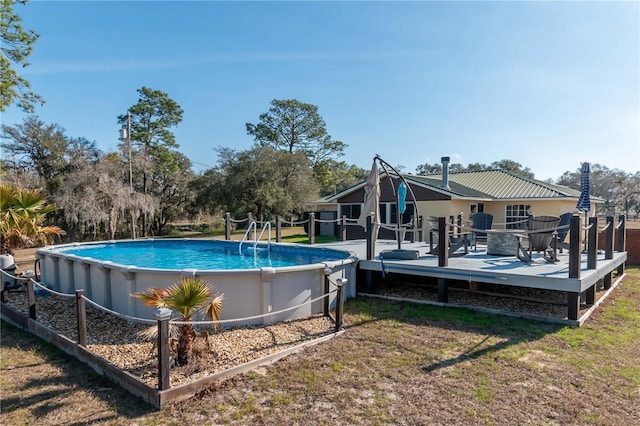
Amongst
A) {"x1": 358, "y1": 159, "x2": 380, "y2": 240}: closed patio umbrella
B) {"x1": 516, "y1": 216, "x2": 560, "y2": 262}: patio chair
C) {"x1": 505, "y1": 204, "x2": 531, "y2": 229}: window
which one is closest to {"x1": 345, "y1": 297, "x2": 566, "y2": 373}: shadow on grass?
{"x1": 358, "y1": 159, "x2": 380, "y2": 240}: closed patio umbrella

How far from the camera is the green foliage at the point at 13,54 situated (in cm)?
1141

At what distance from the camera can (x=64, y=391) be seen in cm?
376

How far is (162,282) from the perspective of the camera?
5680 mm

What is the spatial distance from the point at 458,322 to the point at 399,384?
7.45 ft

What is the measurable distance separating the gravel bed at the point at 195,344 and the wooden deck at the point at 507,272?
199 centimetres

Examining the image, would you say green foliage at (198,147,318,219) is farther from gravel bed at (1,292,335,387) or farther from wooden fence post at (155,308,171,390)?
wooden fence post at (155,308,171,390)

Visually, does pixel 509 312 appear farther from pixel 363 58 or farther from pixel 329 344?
pixel 363 58

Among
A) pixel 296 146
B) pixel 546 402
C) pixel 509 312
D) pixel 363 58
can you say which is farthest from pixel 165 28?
pixel 296 146

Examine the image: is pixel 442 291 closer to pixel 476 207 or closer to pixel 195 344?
pixel 195 344

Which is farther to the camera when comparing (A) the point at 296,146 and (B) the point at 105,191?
(A) the point at 296,146

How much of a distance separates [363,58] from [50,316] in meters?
14.2

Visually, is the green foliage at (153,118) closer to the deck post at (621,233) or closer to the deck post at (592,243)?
the deck post at (621,233)

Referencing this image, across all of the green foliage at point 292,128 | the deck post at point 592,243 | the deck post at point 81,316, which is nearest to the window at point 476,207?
the deck post at point 592,243

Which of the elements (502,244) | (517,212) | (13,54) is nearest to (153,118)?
(13,54)
